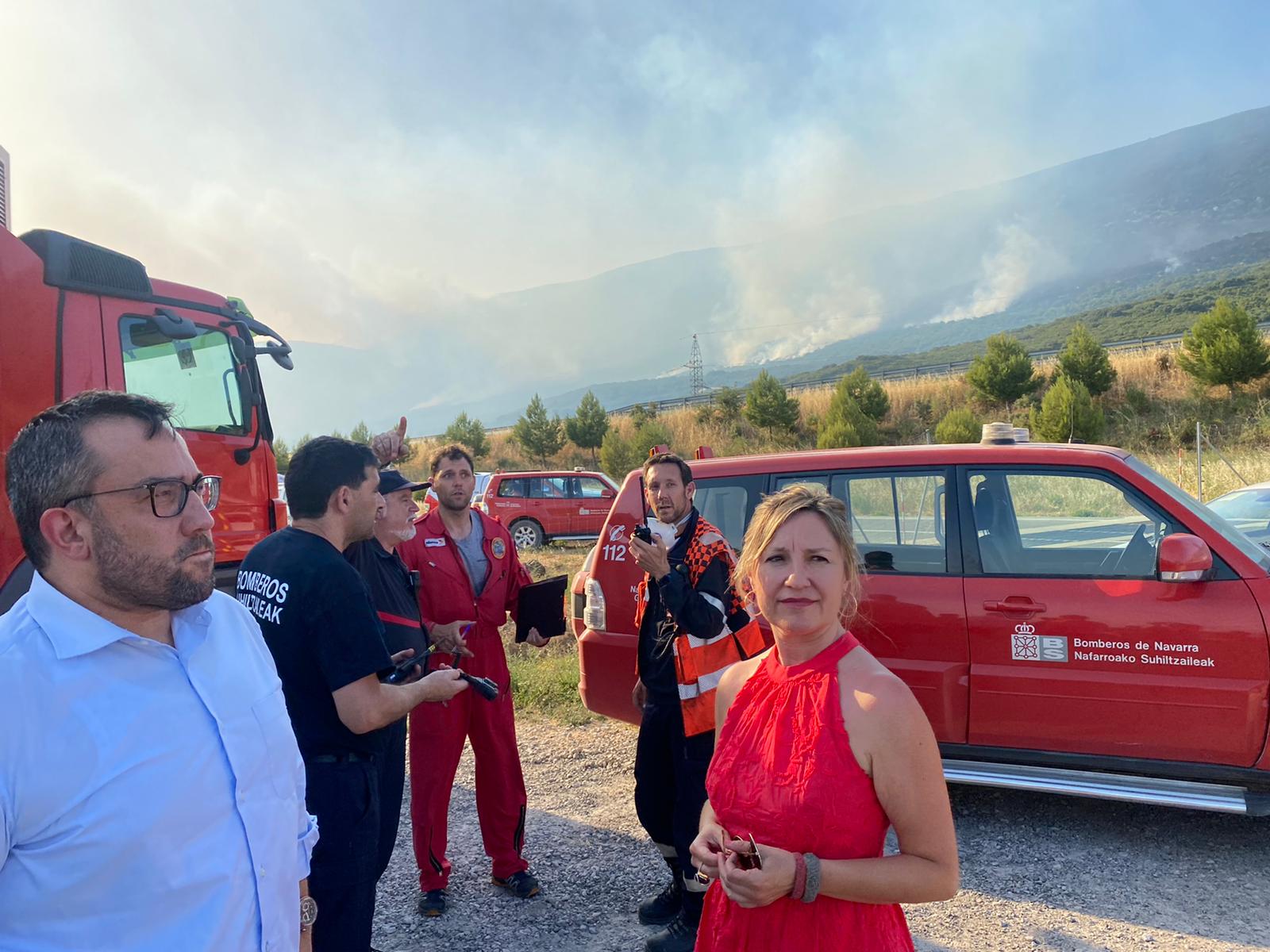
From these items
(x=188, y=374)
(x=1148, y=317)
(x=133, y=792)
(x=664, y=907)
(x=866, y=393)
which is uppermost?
(x=1148, y=317)

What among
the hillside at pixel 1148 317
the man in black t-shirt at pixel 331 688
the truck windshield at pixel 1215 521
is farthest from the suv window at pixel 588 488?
the hillside at pixel 1148 317

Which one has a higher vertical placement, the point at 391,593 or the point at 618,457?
the point at 618,457

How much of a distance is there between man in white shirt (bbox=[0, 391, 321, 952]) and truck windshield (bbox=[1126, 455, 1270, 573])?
3944 mm

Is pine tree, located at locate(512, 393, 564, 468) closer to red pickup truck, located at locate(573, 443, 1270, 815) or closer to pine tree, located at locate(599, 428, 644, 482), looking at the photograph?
pine tree, located at locate(599, 428, 644, 482)

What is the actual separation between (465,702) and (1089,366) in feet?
102

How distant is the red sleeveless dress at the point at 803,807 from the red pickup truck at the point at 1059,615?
7.85ft

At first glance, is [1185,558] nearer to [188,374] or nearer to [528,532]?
[188,374]

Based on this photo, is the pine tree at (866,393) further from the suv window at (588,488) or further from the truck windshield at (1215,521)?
the truck windshield at (1215,521)

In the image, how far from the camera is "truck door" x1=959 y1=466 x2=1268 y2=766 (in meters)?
3.59

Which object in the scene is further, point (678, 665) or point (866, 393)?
point (866, 393)

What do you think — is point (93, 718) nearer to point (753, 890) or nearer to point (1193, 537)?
point (753, 890)

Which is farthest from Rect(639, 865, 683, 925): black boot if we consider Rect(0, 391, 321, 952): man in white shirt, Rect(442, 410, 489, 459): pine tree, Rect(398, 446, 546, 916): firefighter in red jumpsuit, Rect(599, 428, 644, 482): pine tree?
Rect(442, 410, 489, 459): pine tree

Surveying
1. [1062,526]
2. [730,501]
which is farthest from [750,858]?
[1062,526]

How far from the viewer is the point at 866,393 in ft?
111
